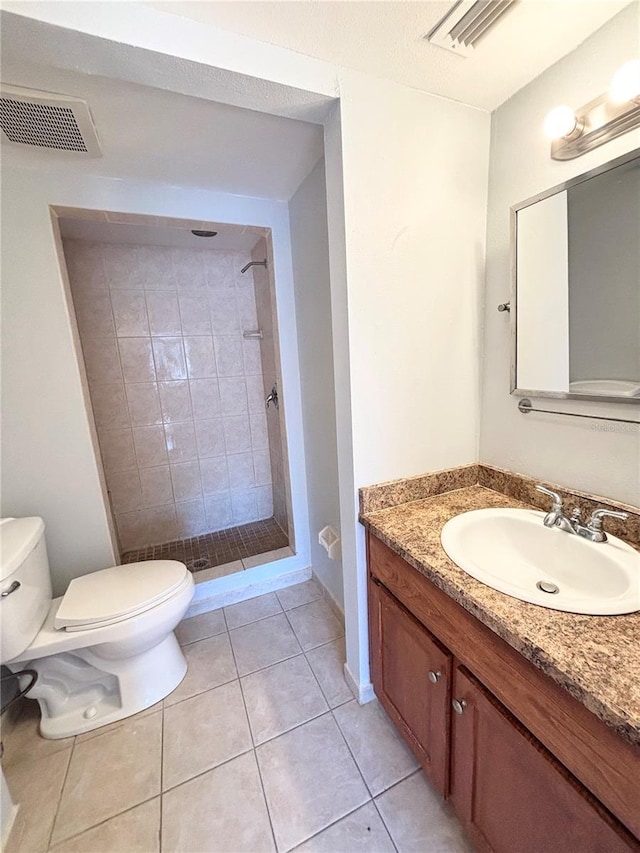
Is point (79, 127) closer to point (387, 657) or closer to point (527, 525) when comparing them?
point (527, 525)

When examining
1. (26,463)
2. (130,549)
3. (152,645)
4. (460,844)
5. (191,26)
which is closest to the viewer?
(191,26)

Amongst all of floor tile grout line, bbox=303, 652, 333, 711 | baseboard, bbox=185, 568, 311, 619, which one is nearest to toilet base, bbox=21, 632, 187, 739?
baseboard, bbox=185, 568, 311, 619

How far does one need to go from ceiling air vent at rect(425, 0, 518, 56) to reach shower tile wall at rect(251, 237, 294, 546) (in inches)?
44.0

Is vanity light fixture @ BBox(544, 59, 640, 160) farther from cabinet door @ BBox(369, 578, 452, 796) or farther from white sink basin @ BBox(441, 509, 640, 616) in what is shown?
cabinet door @ BBox(369, 578, 452, 796)

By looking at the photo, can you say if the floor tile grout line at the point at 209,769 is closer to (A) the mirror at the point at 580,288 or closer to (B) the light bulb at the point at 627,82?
(A) the mirror at the point at 580,288

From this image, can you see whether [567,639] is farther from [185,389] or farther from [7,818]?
[185,389]

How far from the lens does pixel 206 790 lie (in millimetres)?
1104

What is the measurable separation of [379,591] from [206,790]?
2.69ft

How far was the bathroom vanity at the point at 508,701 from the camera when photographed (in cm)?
55

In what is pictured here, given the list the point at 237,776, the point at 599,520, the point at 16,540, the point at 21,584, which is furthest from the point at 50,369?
the point at 599,520

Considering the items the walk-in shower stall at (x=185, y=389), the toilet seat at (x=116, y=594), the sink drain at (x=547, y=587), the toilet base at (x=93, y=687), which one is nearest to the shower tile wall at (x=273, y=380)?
the walk-in shower stall at (x=185, y=389)

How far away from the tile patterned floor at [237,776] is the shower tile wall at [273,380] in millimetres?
893

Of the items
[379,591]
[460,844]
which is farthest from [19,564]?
[460,844]

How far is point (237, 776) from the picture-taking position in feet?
3.74
